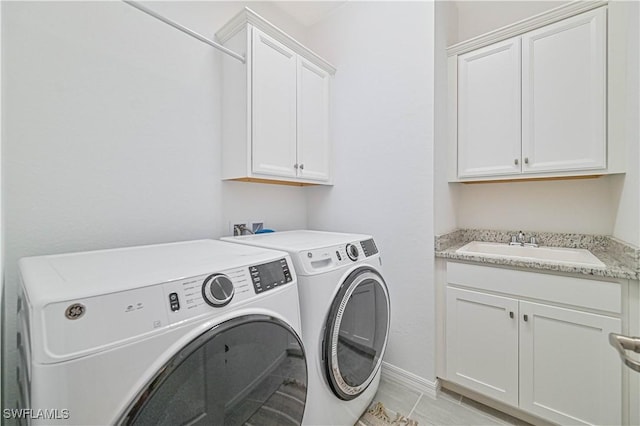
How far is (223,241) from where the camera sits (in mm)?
1521

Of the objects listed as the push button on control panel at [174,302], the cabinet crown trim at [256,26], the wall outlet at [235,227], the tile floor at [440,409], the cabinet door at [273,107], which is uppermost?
the cabinet crown trim at [256,26]

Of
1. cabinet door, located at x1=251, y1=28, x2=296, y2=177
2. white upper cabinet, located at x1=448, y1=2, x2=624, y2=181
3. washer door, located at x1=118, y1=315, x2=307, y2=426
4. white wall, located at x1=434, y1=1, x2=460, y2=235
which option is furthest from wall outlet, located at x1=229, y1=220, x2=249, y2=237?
white upper cabinet, located at x1=448, y1=2, x2=624, y2=181

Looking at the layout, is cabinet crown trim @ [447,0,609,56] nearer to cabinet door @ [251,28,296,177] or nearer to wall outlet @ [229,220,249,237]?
cabinet door @ [251,28,296,177]

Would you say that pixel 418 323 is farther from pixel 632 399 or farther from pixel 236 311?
pixel 236 311

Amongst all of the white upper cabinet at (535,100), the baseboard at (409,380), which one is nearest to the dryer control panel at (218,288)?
the baseboard at (409,380)

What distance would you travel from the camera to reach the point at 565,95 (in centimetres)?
161

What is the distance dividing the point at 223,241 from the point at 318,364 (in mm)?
811

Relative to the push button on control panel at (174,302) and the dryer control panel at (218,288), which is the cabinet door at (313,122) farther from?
the push button on control panel at (174,302)

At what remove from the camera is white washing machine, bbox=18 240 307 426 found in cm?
56

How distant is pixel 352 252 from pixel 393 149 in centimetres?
88

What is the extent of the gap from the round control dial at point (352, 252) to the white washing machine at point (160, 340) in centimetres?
42

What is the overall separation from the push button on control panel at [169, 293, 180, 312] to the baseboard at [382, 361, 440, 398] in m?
1.72

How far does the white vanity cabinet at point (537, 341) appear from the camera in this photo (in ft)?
4.25

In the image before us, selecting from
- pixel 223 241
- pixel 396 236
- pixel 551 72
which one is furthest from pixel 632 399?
pixel 223 241
